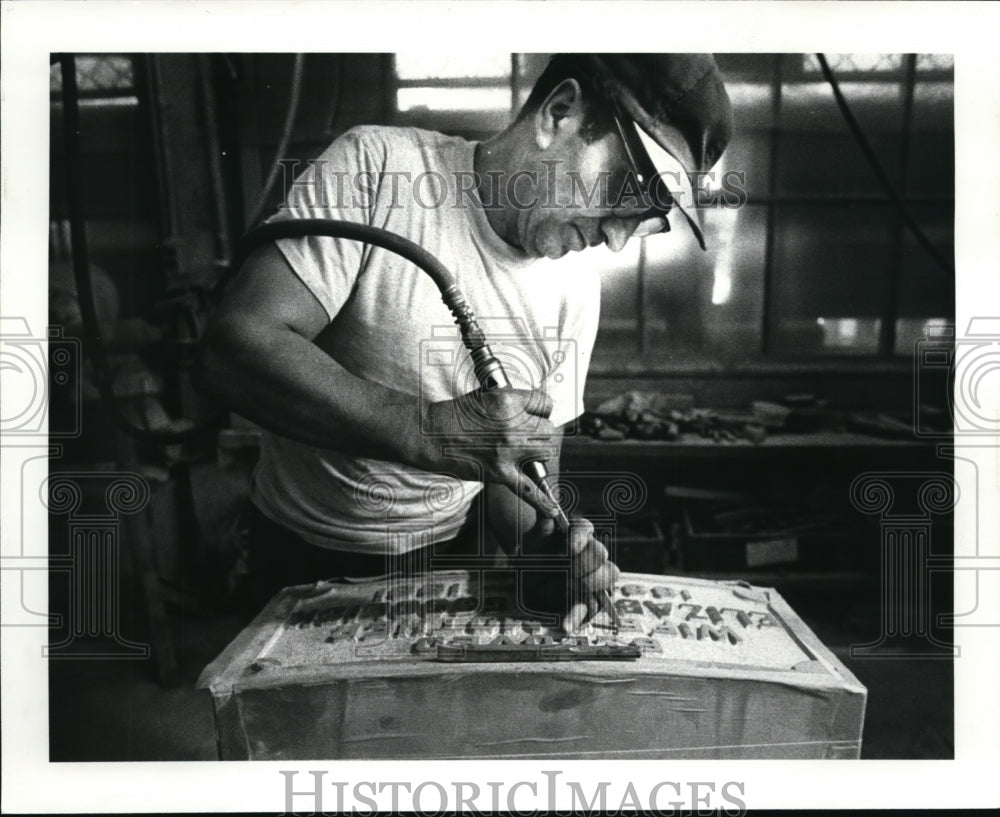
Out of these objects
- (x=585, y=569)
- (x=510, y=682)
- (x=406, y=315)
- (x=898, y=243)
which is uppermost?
(x=898, y=243)

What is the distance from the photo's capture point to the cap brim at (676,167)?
289 cm

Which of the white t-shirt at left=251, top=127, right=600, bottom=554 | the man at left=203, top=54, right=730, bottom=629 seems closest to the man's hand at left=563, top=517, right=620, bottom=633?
the man at left=203, top=54, right=730, bottom=629

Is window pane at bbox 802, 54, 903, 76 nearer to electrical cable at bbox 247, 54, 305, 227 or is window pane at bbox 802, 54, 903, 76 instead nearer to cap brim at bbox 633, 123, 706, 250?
cap brim at bbox 633, 123, 706, 250

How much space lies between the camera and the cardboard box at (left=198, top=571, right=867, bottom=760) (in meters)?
2.80

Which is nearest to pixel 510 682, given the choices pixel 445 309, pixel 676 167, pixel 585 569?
pixel 585 569

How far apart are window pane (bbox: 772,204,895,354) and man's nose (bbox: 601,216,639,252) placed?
1.50 feet

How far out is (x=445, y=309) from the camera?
2873 mm

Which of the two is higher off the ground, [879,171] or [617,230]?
[879,171]

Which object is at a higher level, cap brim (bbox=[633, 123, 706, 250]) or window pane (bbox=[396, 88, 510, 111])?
window pane (bbox=[396, 88, 510, 111])

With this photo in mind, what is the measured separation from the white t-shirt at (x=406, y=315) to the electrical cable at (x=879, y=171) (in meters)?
0.94

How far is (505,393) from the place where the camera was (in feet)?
9.43

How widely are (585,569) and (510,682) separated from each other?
1.35ft

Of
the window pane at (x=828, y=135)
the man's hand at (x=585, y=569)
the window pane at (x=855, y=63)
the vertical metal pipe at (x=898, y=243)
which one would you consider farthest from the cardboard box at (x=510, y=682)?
the window pane at (x=855, y=63)

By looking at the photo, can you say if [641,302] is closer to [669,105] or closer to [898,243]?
[669,105]
